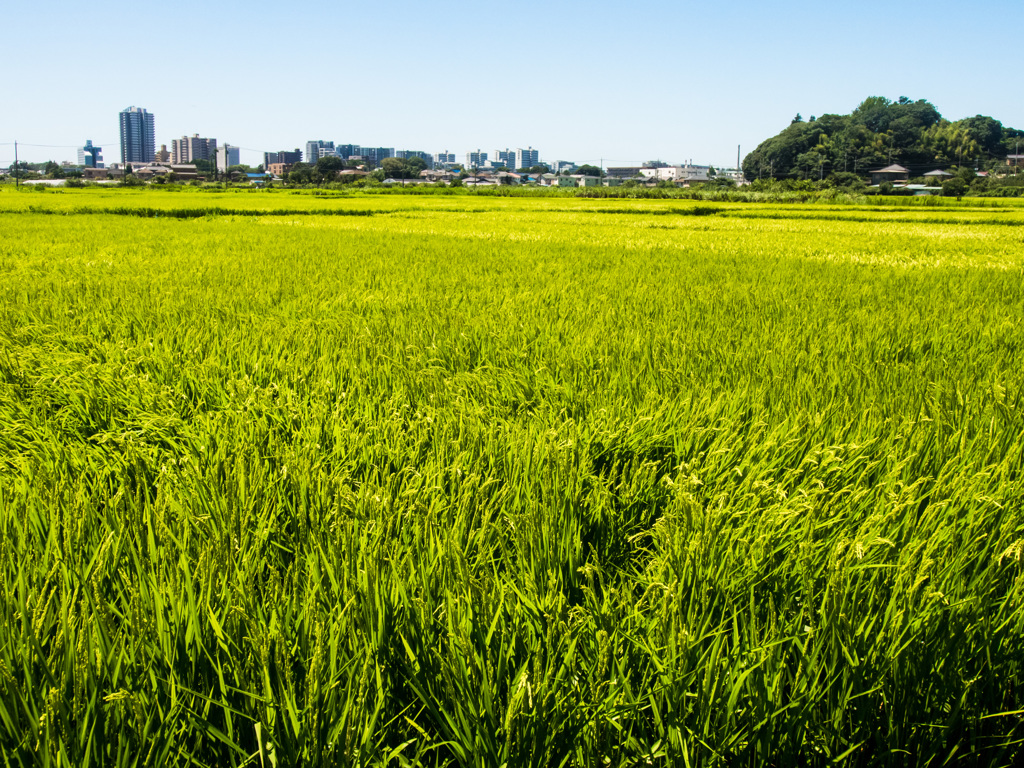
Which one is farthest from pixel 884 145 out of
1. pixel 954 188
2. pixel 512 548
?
pixel 512 548

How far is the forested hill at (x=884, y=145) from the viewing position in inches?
3593

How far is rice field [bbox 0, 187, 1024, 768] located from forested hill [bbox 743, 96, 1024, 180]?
97.4 meters

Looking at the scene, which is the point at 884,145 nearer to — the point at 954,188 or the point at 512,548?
the point at 954,188

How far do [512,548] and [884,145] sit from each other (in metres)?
121

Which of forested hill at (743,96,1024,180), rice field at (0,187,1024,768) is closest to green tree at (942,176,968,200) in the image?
forested hill at (743,96,1024,180)

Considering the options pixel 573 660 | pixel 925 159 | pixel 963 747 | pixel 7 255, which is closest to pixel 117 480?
pixel 573 660

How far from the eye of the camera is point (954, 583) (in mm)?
1098

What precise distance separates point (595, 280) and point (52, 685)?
525 cm

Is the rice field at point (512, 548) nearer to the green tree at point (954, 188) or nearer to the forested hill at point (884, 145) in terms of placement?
the green tree at point (954, 188)

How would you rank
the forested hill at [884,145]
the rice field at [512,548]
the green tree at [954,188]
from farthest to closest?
1. the forested hill at [884,145]
2. the green tree at [954,188]
3. the rice field at [512,548]

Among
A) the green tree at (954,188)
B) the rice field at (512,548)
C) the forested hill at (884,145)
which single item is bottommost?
the rice field at (512,548)

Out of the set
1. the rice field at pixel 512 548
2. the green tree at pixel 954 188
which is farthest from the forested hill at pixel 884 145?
the rice field at pixel 512 548

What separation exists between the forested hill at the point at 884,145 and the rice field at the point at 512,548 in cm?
9738

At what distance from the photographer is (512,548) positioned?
1.38 m
